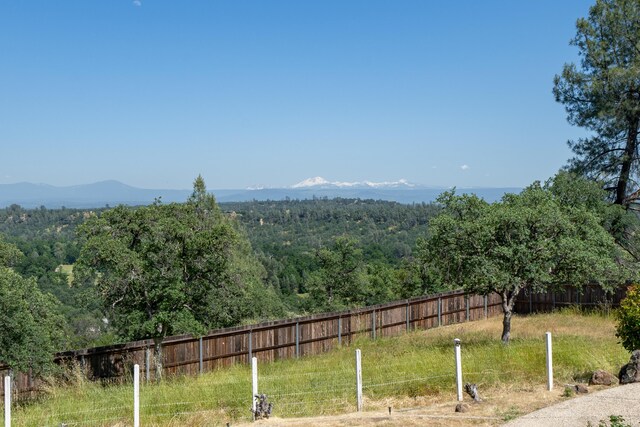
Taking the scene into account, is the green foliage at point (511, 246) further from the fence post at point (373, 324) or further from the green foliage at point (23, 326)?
the green foliage at point (23, 326)

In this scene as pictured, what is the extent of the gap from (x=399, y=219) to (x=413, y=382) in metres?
184

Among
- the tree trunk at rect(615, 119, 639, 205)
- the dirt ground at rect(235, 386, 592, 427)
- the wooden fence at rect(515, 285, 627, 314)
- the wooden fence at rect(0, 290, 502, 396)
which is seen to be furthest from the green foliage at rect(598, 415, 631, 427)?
the tree trunk at rect(615, 119, 639, 205)

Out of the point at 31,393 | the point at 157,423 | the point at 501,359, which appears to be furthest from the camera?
the point at 31,393

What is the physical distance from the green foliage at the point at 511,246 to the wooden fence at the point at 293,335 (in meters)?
5.99

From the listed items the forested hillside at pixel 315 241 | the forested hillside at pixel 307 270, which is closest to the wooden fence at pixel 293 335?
the forested hillside at pixel 307 270

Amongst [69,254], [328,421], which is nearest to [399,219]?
[69,254]

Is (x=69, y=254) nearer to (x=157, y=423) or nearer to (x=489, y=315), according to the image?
(x=489, y=315)

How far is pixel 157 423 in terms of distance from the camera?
12.1 m

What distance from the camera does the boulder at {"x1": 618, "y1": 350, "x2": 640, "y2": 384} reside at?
1275cm

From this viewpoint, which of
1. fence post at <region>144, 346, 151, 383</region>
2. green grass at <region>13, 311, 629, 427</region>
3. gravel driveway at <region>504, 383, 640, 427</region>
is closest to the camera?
gravel driveway at <region>504, 383, 640, 427</region>

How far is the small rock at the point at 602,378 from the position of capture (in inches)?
512

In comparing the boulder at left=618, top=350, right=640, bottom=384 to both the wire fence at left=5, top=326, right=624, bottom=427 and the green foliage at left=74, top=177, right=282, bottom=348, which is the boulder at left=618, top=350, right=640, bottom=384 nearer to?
the wire fence at left=5, top=326, right=624, bottom=427

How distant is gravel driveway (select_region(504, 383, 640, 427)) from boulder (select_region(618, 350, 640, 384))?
0.63 m

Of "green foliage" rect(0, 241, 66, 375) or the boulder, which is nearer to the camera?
the boulder
